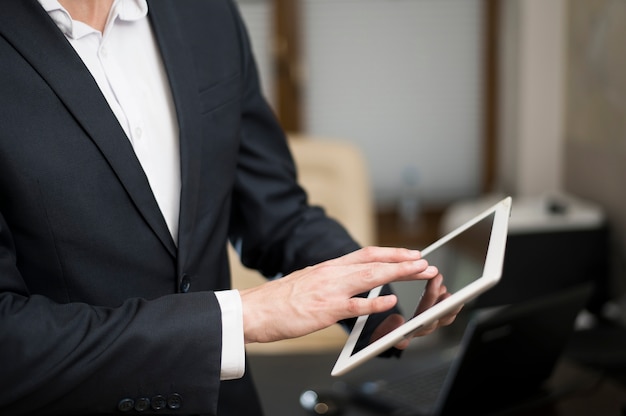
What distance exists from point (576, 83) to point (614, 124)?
40 cm

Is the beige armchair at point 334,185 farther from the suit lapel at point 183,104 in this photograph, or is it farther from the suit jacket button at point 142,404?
the suit jacket button at point 142,404

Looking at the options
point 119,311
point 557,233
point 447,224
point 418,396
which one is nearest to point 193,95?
point 119,311

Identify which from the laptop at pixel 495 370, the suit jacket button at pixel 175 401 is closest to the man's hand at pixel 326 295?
Answer: the suit jacket button at pixel 175 401

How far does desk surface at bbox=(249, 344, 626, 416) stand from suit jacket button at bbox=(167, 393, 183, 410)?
0.54 m

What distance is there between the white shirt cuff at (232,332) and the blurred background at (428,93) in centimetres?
239

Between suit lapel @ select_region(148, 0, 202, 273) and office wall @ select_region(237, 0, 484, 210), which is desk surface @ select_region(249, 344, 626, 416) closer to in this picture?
suit lapel @ select_region(148, 0, 202, 273)

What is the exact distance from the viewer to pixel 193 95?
1284 mm

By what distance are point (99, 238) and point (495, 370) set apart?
74cm

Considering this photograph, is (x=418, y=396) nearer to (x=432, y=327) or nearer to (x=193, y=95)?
(x=432, y=327)

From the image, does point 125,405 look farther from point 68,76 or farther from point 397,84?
point 397,84

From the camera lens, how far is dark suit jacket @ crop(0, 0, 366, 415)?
1032 mm

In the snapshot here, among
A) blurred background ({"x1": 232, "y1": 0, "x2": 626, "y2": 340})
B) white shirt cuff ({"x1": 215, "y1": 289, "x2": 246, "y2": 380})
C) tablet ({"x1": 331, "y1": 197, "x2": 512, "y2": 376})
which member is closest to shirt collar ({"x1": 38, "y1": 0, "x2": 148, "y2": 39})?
white shirt cuff ({"x1": 215, "y1": 289, "x2": 246, "y2": 380})

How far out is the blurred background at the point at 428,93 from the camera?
3592mm

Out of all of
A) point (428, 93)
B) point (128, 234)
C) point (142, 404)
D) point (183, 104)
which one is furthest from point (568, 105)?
point (142, 404)
